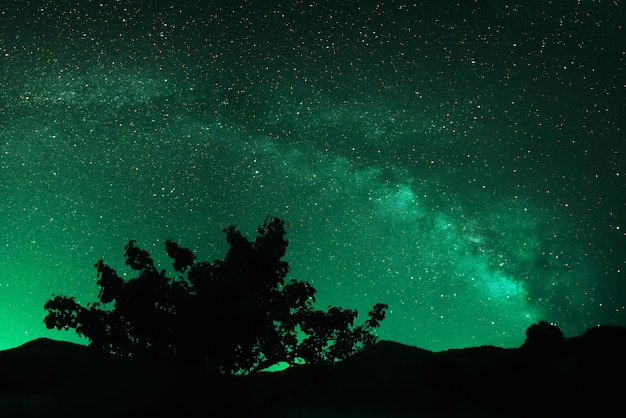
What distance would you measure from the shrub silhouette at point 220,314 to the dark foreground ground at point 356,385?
1267 millimetres

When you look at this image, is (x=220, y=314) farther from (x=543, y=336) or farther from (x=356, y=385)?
(x=543, y=336)

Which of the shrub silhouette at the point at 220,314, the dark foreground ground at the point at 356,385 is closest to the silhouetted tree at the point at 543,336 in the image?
the dark foreground ground at the point at 356,385

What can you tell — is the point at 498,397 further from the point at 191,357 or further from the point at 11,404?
the point at 11,404

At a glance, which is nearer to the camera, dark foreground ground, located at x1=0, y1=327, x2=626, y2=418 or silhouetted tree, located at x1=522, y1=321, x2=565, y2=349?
dark foreground ground, located at x1=0, y1=327, x2=626, y2=418

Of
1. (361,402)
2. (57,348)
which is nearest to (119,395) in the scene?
(57,348)

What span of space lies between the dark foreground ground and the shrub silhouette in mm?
1267

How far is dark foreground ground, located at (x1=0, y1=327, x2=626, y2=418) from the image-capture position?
1257 centimetres

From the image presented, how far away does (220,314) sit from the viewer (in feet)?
57.3

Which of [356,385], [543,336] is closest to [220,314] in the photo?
[356,385]

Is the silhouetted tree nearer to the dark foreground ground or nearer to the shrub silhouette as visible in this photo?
the dark foreground ground

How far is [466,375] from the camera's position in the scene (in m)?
18.4

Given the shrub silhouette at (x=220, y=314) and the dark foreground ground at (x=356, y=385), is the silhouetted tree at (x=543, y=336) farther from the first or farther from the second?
the shrub silhouette at (x=220, y=314)

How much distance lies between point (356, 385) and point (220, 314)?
19.6 feet

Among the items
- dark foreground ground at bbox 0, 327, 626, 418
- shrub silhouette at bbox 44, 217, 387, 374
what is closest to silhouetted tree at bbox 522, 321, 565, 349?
dark foreground ground at bbox 0, 327, 626, 418
